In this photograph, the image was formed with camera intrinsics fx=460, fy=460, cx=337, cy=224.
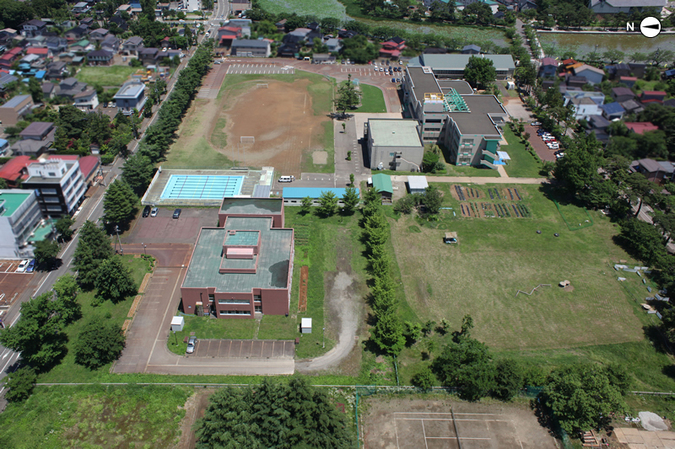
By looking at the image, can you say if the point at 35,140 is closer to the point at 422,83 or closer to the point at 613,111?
the point at 422,83

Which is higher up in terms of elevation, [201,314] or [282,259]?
[282,259]

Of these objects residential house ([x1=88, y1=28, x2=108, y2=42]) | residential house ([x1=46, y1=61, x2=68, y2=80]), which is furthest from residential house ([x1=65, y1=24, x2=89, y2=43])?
residential house ([x1=46, y1=61, x2=68, y2=80])

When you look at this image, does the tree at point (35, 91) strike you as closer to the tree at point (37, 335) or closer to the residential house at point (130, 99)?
the residential house at point (130, 99)

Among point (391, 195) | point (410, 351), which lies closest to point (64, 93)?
point (391, 195)

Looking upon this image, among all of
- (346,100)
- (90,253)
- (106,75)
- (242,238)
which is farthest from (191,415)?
(106,75)

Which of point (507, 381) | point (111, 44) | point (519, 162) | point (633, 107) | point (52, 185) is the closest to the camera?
point (507, 381)

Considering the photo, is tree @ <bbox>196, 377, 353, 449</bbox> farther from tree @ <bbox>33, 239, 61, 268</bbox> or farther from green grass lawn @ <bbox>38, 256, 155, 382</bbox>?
tree @ <bbox>33, 239, 61, 268</bbox>

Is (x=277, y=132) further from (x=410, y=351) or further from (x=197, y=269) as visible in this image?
(x=410, y=351)

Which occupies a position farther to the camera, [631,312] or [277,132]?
[277,132]
